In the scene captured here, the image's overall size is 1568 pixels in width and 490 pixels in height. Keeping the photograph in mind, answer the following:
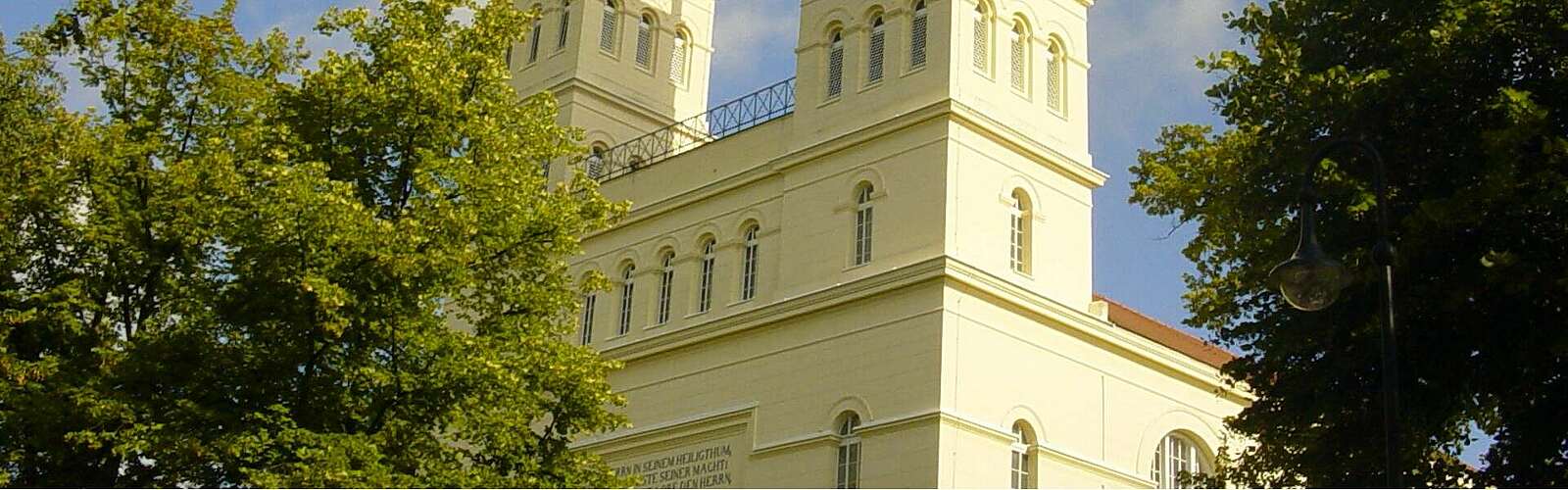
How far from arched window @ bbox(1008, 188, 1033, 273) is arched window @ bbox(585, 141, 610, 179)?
37.5 feet

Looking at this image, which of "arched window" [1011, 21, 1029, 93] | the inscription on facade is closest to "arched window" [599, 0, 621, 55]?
"arched window" [1011, 21, 1029, 93]

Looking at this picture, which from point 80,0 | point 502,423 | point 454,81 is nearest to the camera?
point 502,423

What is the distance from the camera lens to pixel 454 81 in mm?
23906

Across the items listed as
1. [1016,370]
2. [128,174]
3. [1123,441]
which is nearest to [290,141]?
[128,174]

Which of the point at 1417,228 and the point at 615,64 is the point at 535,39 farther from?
the point at 1417,228

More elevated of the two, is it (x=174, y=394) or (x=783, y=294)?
(x=783, y=294)

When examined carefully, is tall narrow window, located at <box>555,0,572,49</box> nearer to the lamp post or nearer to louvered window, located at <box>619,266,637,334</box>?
louvered window, located at <box>619,266,637,334</box>

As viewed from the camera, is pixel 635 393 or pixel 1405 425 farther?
pixel 635 393

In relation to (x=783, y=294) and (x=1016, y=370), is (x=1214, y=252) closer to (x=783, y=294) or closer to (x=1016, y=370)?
(x=1016, y=370)

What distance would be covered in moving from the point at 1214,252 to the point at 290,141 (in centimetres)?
1352

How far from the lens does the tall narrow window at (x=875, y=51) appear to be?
36938 millimetres

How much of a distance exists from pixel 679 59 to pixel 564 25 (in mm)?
3442

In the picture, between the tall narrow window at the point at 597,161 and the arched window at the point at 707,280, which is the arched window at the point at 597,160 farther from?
the arched window at the point at 707,280

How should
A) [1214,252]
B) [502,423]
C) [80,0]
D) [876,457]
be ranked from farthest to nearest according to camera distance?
[876,457], [1214,252], [80,0], [502,423]
